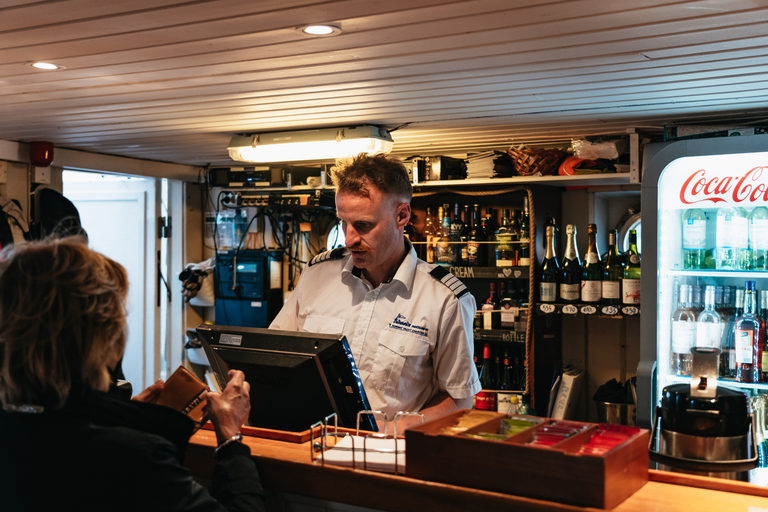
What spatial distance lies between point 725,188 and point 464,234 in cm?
191

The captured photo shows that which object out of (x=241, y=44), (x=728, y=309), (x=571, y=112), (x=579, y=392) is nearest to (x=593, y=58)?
(x=571, y=112)

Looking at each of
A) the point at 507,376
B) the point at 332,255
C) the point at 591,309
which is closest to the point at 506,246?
the point at 591,309

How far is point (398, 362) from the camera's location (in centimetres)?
241

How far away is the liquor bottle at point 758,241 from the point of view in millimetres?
3293

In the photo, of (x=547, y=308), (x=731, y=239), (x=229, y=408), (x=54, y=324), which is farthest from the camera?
(x=547, y=308)

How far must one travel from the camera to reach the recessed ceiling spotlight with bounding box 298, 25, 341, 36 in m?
2.21

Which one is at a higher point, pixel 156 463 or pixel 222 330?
pixel 222 330

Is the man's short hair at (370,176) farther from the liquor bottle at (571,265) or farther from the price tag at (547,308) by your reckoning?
the liquor bottle at (571,265)

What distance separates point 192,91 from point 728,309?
2.83 metres

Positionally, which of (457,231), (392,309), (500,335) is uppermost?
(457,231)

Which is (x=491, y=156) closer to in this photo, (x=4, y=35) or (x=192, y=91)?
(x=192, y=91)

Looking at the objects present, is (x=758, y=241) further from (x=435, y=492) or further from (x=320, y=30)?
(x=435, y=492)

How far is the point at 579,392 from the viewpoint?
486 cm

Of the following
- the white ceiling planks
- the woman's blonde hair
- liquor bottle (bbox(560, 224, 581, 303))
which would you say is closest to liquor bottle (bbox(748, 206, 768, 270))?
the white ceiling planks
